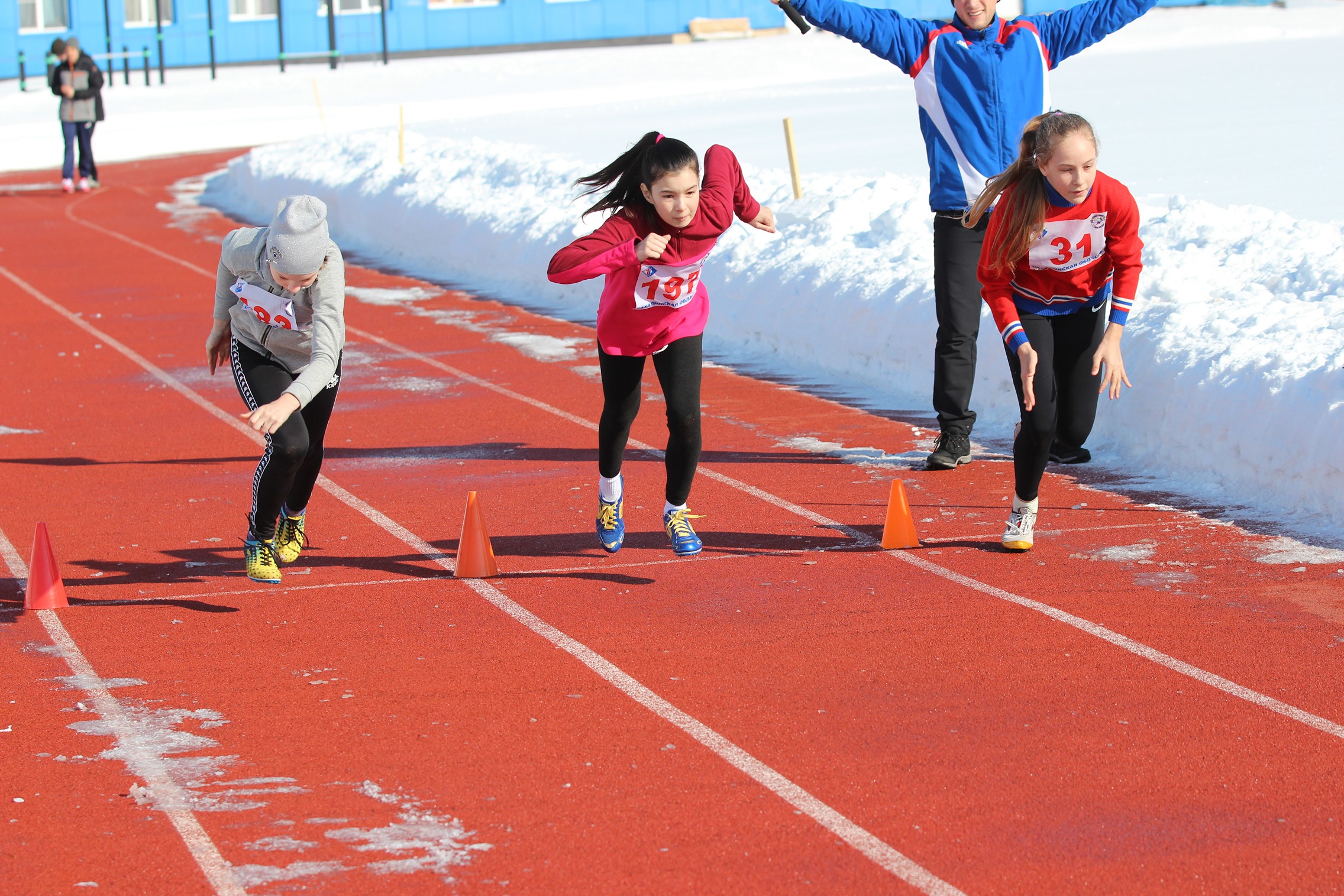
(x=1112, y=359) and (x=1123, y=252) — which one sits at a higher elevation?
(x=1123, y=252)

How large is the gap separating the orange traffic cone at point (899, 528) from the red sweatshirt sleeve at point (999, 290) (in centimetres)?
83

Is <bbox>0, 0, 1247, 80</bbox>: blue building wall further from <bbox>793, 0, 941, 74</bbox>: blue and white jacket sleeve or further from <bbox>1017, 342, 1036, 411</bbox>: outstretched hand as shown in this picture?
<bbox>1017, 342, 1036, 411</bbox>: outstretched hand

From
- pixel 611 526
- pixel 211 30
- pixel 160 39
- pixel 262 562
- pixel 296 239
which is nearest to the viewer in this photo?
pixel 296 239

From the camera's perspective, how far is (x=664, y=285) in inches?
266

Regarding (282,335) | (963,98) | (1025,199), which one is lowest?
(282,335)

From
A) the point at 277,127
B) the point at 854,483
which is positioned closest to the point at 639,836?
the point at 854,483

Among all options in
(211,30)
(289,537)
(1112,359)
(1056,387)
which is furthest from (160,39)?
(1112,359)

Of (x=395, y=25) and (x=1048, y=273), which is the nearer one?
(x=1048, y=273)

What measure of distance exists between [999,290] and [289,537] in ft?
10.6

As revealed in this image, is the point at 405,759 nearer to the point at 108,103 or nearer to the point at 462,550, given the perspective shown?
the point at 462,550

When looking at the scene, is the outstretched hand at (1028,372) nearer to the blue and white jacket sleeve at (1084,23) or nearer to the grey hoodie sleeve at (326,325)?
the blue and white jacket sleeve at (1084,23)

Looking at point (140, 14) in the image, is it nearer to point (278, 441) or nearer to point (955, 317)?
point (955, 317)

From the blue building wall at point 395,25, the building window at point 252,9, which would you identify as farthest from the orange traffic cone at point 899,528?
the building window at point 252,9

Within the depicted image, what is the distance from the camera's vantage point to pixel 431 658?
19.3 ft
